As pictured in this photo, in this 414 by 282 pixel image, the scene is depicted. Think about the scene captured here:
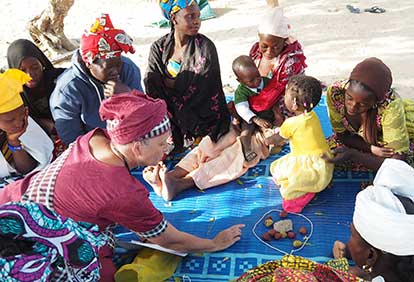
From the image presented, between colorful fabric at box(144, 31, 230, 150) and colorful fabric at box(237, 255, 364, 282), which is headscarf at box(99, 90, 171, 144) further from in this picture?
colorful fabric at box(144, 31, 230, 150)

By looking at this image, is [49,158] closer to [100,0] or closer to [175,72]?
[175,72]

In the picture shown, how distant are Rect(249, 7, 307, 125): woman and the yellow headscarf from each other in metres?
1.67

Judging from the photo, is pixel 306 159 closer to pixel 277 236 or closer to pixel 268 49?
pixel 277 236

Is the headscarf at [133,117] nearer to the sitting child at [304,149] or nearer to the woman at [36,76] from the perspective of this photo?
the sitting child at [304,149]

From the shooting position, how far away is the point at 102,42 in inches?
120

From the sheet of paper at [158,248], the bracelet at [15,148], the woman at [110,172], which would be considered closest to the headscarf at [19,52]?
the bracelet at [15,148]

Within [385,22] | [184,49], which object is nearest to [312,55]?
[385,22]

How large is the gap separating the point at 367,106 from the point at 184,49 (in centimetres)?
143

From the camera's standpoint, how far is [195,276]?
2672 mm

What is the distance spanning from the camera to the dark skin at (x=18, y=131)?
2.88 m

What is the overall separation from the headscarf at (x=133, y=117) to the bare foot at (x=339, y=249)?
1228mm

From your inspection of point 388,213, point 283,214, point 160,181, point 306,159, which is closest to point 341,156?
point 306,159

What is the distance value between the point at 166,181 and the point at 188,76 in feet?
2.67

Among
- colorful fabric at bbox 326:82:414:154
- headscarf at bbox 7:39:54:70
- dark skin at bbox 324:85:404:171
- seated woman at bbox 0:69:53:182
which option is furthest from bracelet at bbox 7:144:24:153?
colorful fabric at bbox 326:82:414:154
